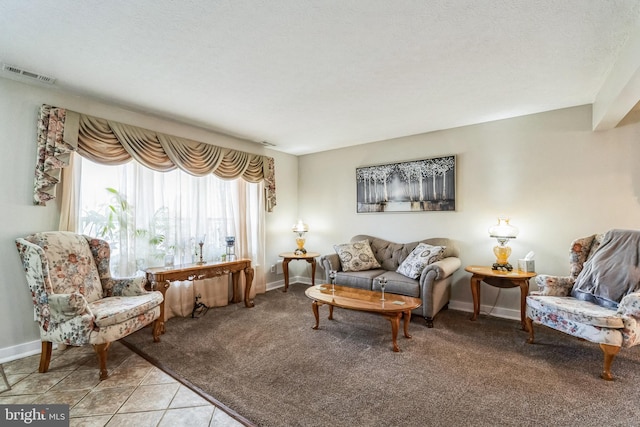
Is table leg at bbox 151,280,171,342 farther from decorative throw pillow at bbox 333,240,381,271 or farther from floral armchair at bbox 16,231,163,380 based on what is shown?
decorative throw pillow at bbox 333,240,381,271

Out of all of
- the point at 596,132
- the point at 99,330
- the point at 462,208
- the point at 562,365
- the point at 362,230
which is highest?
the point at 596,132

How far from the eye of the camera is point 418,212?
4230 mm

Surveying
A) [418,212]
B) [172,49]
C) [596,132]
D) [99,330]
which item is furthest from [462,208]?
[99,330]

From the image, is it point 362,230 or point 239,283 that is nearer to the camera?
point 239,283

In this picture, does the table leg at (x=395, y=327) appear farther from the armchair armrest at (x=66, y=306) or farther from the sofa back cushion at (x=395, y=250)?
the armchair armrest at (x=66, y=306)

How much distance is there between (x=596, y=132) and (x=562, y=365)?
8.04ft

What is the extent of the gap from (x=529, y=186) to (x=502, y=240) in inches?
28.7

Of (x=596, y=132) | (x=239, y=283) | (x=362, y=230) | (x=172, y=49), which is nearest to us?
(x=172, y=49)

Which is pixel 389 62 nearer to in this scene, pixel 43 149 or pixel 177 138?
pixel 177 138

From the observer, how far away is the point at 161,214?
352 centimetres

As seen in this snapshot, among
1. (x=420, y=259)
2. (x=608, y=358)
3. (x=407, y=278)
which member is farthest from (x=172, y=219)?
(x=608, y=358)

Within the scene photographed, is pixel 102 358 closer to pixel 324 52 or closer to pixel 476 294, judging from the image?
pixel 324 52

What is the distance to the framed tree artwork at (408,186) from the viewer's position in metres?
3.97

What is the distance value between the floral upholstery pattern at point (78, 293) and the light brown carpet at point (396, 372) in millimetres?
475
